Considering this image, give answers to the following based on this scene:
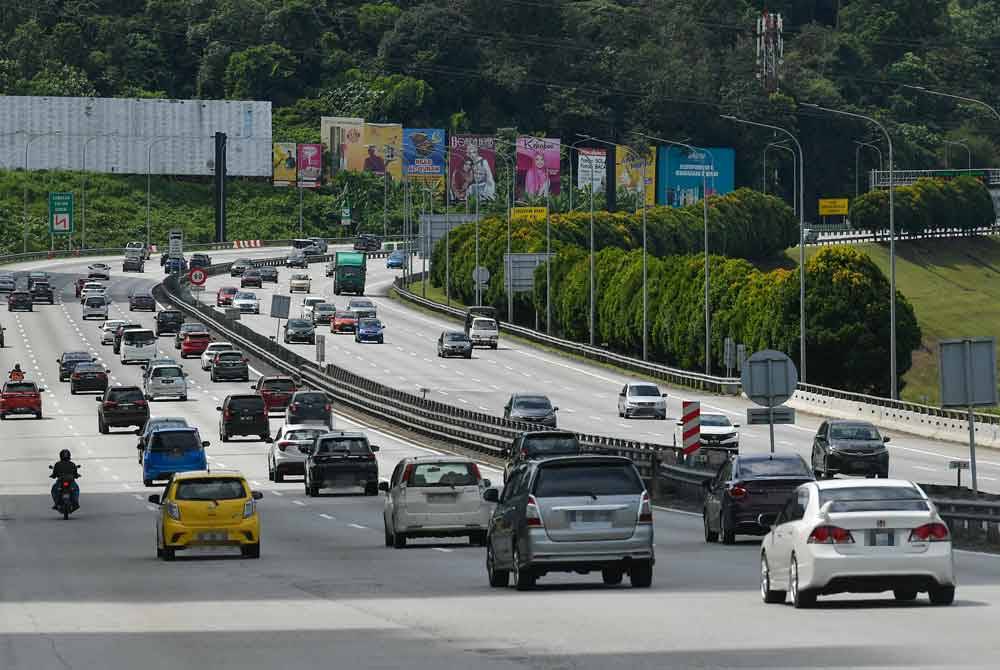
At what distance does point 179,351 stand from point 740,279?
27716 mm

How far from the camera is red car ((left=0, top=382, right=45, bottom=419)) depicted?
7944 cm

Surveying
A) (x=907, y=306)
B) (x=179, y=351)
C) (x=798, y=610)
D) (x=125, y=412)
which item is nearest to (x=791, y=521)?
(x=798, y=610)

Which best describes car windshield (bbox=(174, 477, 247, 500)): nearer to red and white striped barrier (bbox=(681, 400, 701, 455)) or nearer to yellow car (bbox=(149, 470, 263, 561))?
yellow car (bbox=(149, 470, 263, 561))

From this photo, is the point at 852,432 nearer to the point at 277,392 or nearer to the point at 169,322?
the point at 277,392

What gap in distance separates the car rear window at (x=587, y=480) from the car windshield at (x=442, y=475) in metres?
9.08

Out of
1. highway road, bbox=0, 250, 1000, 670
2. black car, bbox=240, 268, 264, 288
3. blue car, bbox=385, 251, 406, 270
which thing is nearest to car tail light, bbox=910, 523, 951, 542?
highway road, bbox=0, 250, 1000, 670

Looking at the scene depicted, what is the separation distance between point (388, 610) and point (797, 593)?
4.42 meters

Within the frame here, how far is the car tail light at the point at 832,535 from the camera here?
21.5 meters

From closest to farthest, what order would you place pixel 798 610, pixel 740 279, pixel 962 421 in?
pixel 798 610 < pixel 962 421 < pixel 740 279

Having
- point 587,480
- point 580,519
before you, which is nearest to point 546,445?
point 587,480

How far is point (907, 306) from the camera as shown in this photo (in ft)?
328

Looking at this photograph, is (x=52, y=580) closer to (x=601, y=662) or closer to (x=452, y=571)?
(x=452, y=571)

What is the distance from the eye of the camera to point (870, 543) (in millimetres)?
21562

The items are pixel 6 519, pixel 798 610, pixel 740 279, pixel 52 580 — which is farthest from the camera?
pixel 740 279
